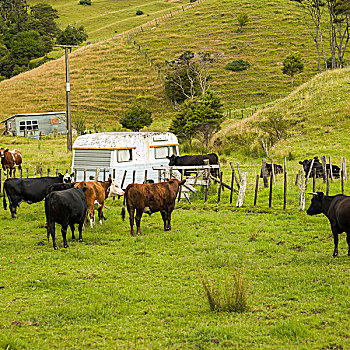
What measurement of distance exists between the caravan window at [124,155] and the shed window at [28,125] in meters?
33.8

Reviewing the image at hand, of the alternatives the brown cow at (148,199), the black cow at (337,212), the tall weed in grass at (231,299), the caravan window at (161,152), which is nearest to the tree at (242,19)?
the caravan window at (161,152)

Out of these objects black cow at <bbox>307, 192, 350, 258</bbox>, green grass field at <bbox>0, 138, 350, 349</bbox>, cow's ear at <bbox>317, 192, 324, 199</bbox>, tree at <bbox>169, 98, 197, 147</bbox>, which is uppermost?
tree at <bbox>169, 98, 197, 147</bbox>

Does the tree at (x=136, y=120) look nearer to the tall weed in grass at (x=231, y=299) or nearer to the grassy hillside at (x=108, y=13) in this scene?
the tall weed in grass at (x=231, y=299)

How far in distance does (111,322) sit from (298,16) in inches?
3618

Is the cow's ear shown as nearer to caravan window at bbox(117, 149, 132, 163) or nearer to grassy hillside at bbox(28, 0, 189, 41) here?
caravan window at bbox(117, 149, 132, 163)

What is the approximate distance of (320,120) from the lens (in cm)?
3525

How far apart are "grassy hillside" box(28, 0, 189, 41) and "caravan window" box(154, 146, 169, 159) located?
86480 mm

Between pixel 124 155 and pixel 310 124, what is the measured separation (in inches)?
781

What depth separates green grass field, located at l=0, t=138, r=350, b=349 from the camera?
6.15 m

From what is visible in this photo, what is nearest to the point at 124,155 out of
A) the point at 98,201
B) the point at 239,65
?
the point at 98,201

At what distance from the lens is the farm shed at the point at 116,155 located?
20109 mm

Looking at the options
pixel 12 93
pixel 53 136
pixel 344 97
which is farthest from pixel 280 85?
pixel 12 93

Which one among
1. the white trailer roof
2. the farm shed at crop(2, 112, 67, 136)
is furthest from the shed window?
the white trailer roof

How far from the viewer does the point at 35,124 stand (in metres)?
51.6
